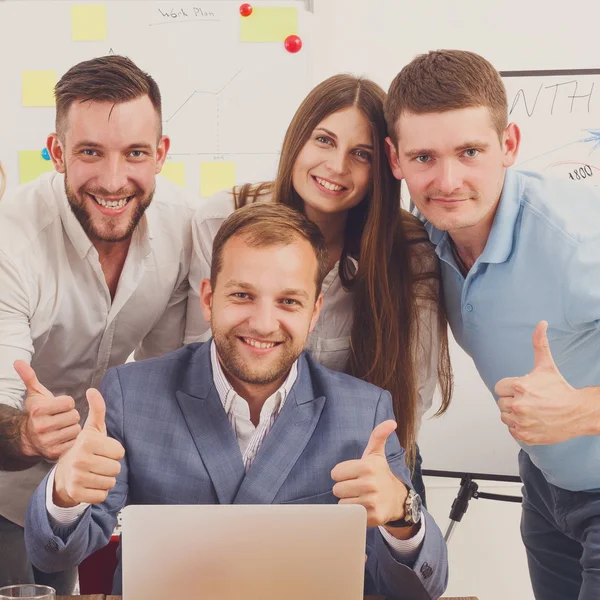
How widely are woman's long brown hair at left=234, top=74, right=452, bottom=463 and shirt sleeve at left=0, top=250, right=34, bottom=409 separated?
0.56 m

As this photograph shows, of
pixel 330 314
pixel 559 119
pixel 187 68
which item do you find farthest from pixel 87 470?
pixel 559 119

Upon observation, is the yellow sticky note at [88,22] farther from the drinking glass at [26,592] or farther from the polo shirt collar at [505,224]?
the drinking glass at [26,592]

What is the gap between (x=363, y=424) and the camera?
1766mm

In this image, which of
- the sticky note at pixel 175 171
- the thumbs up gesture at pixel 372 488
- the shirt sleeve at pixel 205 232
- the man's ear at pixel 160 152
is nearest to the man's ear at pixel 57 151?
the man's ear at pixel 160 152

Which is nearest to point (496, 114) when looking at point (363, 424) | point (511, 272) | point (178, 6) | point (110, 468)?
point (511, 272)

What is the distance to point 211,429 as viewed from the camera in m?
1.67

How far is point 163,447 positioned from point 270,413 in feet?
0.74

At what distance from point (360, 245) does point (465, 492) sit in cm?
120

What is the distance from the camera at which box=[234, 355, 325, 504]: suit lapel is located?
162 centimetres

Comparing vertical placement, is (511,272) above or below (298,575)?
above

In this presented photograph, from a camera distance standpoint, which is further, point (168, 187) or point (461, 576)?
point (461, 576)

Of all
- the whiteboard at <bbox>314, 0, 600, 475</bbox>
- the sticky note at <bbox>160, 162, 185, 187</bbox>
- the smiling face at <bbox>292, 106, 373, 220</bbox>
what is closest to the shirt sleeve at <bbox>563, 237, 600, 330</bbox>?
the smiling face at <bbox>292, 106, 373, 220</bbox>

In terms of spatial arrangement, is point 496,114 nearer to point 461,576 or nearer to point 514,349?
point 514,349

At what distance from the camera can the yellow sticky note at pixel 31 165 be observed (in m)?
2.88
